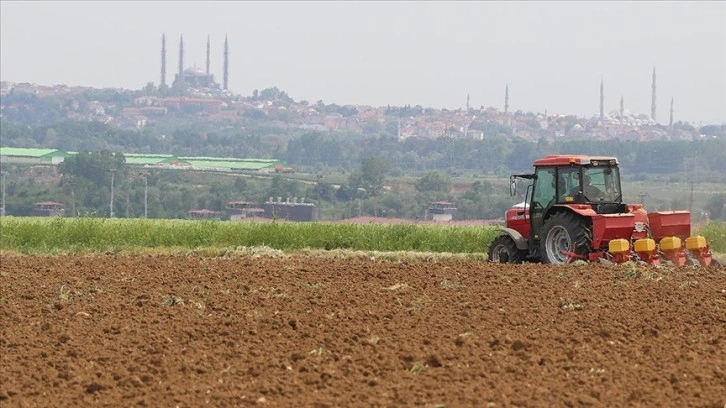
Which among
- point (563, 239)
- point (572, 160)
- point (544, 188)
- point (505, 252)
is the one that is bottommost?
point (505, 252)

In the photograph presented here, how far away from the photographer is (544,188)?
20.3 m

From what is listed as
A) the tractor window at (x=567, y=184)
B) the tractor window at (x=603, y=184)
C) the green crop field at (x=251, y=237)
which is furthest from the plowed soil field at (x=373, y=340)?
the green crop field at (x=251, y=237)

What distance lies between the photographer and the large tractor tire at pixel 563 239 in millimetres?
19136

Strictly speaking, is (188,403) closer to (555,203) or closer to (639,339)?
(639,339)

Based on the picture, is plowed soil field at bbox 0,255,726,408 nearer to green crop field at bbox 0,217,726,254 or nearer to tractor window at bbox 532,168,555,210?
tractor window at bbox 532,168,555,210

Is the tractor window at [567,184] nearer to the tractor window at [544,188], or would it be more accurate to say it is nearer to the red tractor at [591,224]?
the red tractor at [591,224]

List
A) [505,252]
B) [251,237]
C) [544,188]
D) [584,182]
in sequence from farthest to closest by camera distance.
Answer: [251,237], [505,252], [544,188], [584,182]

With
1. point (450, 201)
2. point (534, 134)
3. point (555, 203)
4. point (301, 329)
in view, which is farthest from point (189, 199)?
point (534, 134)

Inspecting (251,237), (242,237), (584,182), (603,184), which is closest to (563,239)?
(584,182)

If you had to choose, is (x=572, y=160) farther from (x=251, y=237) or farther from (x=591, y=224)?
(x=251, y=237)

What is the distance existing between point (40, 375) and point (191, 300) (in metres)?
4.49

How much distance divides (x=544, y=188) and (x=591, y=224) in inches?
57.6

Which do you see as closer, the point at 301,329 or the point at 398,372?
the point at 398,372

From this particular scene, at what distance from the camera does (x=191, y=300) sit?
1433 cm
